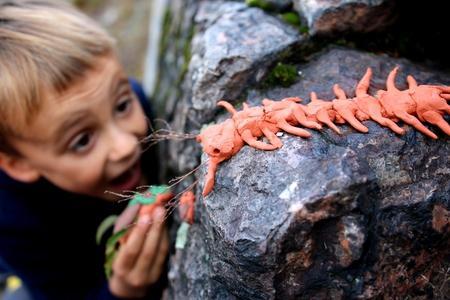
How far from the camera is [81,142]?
284cm

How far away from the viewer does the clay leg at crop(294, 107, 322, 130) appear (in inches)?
67.0

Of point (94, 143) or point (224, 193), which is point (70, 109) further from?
point (224, 193)

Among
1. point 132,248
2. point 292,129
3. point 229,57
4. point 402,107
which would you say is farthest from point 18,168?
point 402,107

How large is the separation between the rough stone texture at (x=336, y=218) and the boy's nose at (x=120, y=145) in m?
1.22

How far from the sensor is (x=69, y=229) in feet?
11.6

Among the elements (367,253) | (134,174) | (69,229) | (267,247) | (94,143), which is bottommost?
(69,229)

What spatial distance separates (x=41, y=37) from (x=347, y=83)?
1826 millimetres

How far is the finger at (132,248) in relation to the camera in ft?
8.29

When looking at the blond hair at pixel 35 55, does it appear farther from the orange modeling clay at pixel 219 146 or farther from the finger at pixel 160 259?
the orange modeling clay at pixel 219 146

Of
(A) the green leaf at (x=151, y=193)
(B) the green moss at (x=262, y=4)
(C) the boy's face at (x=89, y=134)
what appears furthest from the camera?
(C) the boy's face at (x=89, y=134)

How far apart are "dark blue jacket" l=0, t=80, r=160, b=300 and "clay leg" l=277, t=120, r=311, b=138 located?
1.96 meters

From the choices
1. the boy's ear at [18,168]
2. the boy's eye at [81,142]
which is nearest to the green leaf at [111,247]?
the boy's eye at [81,142]

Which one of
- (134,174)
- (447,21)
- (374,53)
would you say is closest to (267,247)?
(374,53)

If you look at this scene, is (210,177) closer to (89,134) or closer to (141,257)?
(141,257)
